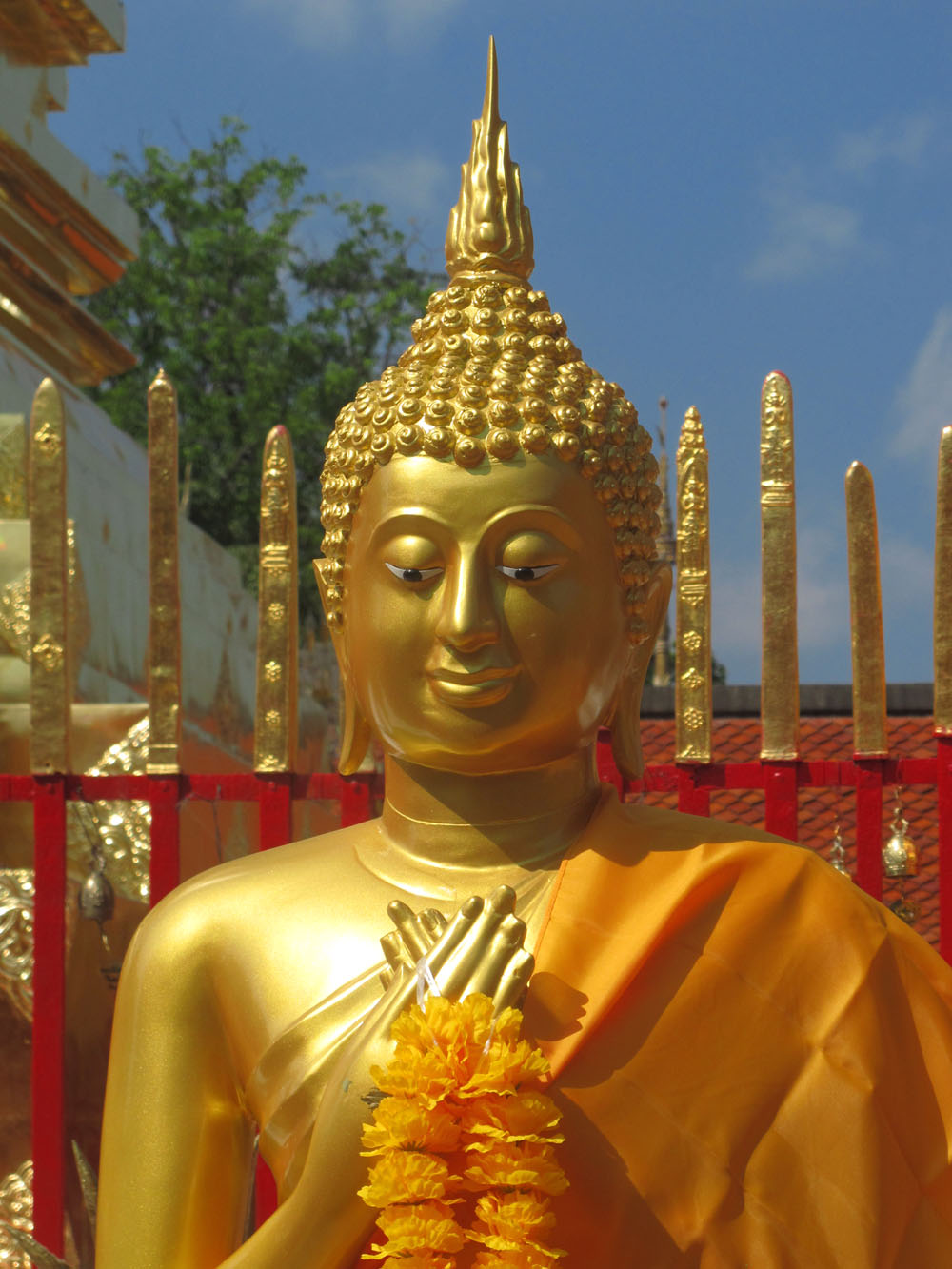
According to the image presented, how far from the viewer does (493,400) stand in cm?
305

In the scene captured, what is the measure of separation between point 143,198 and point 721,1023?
19.9 meters

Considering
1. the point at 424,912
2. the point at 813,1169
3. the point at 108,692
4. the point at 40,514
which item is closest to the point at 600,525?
the point at 424,912

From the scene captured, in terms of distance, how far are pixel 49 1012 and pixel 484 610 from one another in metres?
2.34

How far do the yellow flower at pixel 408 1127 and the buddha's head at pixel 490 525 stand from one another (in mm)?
640

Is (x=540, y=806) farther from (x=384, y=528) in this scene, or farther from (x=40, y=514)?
(x=40, y=514)

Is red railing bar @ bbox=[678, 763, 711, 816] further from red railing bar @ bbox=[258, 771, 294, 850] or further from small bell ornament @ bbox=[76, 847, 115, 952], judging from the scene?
small bell ornament @ bbox=[76, 847, 115, 952]

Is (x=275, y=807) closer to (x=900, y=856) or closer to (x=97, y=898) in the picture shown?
(x=97, y=898)

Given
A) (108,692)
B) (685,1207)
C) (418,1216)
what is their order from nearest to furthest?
(418,1216) → (685,1207) → (108,692)

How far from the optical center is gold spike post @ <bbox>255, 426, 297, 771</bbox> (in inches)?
183

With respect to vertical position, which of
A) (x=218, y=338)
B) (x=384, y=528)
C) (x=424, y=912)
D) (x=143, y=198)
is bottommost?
(x=424, y=912)

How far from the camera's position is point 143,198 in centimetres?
2138

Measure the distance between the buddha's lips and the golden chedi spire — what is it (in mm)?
350

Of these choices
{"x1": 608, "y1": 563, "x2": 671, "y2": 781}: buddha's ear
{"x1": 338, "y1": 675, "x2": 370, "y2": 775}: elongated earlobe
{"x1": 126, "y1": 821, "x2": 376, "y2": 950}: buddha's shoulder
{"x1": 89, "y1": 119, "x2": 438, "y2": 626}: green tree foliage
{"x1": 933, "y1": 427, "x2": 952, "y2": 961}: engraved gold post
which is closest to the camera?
{"x1": 126, "y1": 821, "x2": 376, "y2": 950}: buddha's shoulder

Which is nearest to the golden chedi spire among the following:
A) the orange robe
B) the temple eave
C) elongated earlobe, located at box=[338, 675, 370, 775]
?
elongated earlobe, located at box=[338, 675, 370, 775]
